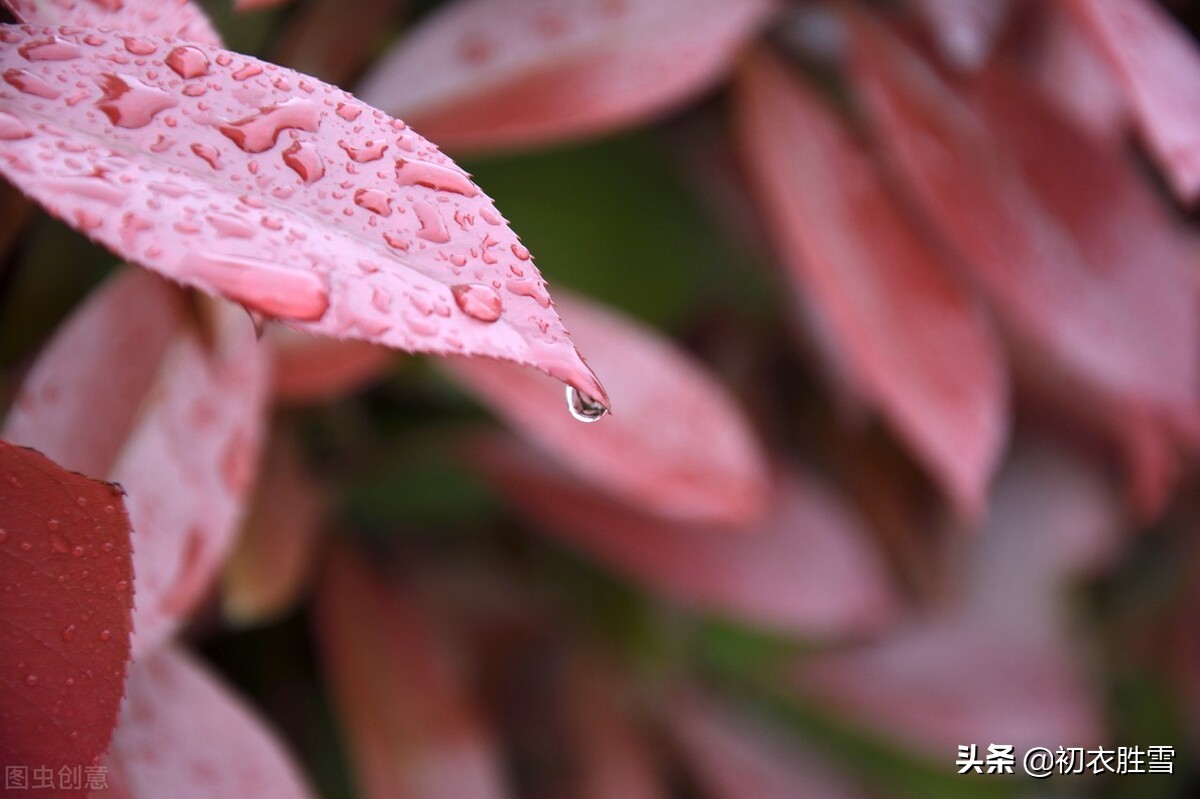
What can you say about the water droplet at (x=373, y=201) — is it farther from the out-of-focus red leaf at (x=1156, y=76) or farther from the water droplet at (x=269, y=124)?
the out-of-focus red leaf at (x=1156, y=76)

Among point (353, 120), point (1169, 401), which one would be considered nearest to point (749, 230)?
point (1169, 401)

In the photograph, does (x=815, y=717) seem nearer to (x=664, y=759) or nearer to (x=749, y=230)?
(x=664, y=759)

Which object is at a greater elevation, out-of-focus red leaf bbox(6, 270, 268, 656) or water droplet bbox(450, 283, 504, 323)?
water droplet bbox(450, 283, 504, 323)

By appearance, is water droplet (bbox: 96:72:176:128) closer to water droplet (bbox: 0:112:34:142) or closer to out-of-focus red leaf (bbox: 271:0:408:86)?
water droplet (bbox: 0:112:34:142)

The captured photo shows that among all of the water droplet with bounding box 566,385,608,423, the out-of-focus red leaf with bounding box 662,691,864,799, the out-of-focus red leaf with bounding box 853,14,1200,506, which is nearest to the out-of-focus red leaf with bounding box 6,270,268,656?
the water droplet with bounding box 566,385,608,423

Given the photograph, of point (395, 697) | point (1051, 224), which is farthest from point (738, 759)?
point (1051, 224)

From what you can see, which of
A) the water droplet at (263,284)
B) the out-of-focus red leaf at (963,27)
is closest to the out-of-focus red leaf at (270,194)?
the water droplet at (263,284)

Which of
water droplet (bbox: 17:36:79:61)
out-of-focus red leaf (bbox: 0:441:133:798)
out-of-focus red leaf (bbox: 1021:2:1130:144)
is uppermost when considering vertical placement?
water droplet (bbox: 17:36:79:61)

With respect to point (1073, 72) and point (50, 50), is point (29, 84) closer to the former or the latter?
point (50, 50)
